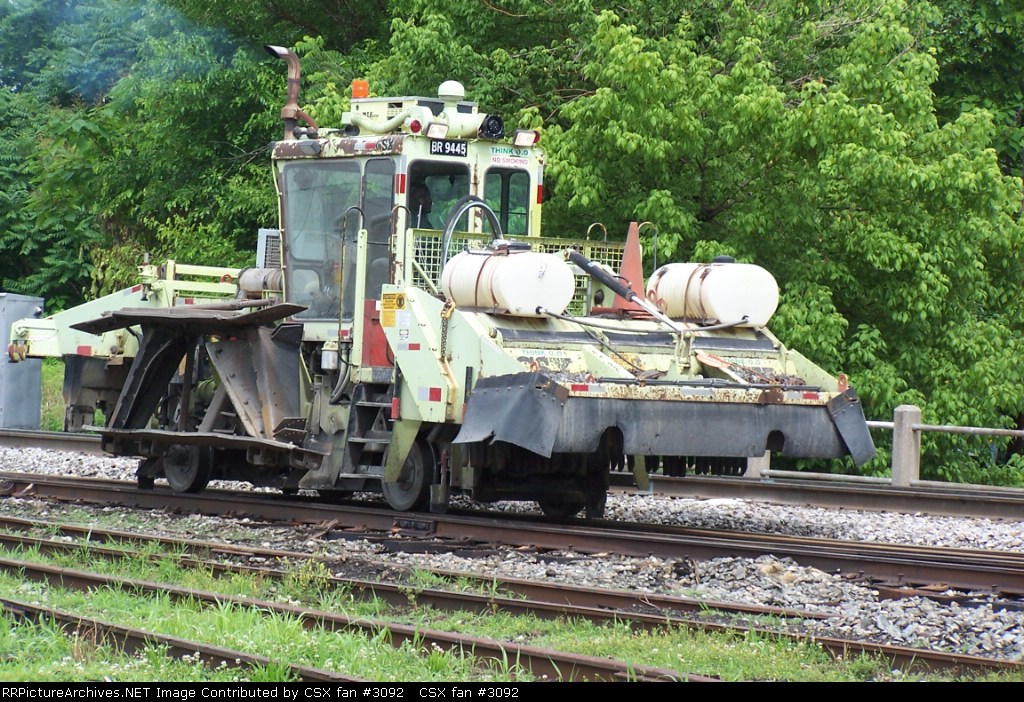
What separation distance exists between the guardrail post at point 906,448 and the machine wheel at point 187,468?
712 centimetres

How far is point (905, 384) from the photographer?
17.7 m

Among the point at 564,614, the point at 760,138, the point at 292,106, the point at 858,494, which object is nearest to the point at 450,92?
the point at 292,106

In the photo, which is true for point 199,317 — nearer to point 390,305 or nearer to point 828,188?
point 390,305

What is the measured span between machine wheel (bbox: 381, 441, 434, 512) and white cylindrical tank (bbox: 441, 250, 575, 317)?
4.74 feet

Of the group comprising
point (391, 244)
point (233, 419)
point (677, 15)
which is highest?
point (677, 15)

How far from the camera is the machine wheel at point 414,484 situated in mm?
11859

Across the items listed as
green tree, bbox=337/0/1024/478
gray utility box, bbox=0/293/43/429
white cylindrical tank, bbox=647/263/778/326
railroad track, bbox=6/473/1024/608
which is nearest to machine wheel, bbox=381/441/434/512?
railroad track, bbox=6/473/1024/608

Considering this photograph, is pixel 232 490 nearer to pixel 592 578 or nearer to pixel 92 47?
pixel 592 578

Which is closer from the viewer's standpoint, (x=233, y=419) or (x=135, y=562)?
(x=135, y=562)

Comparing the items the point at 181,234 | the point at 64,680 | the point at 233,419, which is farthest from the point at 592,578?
the point at 181,234

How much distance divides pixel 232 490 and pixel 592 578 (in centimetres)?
637

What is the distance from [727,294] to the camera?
11.9 meters

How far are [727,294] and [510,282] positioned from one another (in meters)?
2.06

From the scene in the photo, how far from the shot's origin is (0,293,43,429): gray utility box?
75.5 ft
